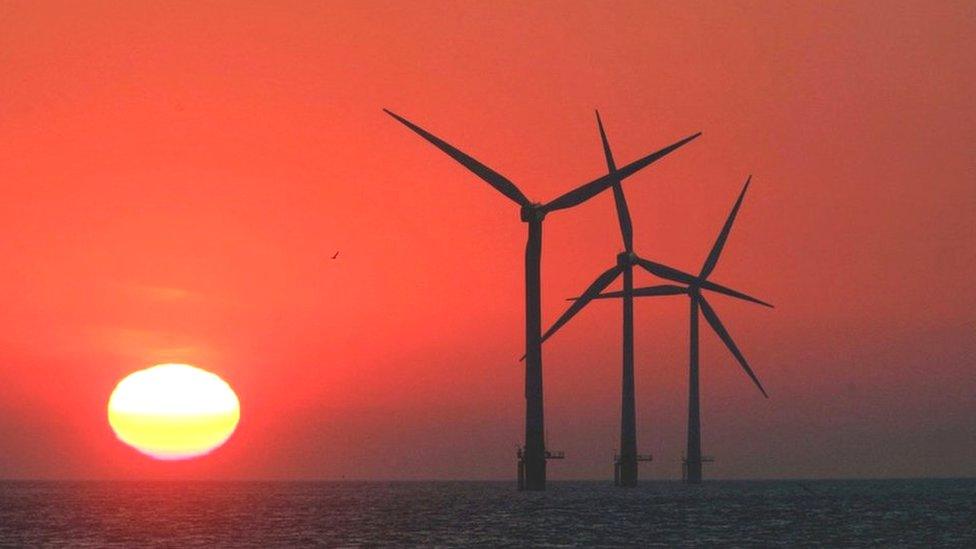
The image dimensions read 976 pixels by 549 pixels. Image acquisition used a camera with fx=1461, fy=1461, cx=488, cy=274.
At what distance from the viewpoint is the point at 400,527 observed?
Answer: 14300cm

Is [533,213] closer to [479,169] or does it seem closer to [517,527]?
[479,169]

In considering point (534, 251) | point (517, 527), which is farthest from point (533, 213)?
point (517, 527)

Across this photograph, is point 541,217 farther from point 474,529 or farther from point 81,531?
point 81,531

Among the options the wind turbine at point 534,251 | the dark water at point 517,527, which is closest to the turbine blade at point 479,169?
the wind turbine at point 534,251

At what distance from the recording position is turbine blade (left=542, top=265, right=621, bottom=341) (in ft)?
591

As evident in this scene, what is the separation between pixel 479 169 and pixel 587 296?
33530 mm

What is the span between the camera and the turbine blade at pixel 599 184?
518ft

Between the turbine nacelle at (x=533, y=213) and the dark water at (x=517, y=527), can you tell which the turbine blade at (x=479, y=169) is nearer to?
the turbine nacelle at (x=533, y=213)

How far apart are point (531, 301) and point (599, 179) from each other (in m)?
16.9

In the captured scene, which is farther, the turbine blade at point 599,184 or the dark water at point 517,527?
the turbine blade at point 599,184

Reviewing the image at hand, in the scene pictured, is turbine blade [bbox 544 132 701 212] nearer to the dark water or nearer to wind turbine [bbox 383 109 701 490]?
wind turbine [bbox 383 109 701 490]

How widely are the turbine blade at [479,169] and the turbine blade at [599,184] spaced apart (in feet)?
12.6

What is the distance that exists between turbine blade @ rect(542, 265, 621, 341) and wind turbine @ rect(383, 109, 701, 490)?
9.08 m

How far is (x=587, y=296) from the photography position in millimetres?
184875
